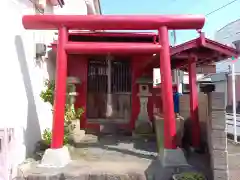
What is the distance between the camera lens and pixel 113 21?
5508 mm

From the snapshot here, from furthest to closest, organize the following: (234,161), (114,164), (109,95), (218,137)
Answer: (109,95), (234,161), (114,164), (218,137)

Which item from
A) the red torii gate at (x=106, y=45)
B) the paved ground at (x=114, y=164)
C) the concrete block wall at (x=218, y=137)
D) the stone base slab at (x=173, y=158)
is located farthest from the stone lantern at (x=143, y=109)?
the concrete block wall at (x=218, y=137)

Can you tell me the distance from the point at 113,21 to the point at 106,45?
584 millimetres

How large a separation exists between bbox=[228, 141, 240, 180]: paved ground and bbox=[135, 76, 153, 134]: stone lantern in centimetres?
258

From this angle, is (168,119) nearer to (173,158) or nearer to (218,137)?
(173,158)

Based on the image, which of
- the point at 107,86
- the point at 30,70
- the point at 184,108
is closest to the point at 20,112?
the point at 30,70

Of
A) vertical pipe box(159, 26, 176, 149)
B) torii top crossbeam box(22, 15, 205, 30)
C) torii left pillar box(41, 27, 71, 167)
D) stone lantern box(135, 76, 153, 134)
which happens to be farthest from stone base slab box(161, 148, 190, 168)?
torii top crossbeam box(22, 15, 205, 30)

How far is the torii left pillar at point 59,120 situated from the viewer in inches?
203

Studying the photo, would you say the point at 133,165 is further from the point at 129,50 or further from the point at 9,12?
the point at 9,12

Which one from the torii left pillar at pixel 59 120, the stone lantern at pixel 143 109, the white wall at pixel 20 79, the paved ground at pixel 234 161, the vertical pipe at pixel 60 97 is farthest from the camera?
the stone lantern at pixel 143 109

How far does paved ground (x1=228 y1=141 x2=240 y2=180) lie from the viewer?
18.9 ft

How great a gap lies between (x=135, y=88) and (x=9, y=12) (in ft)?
16.3

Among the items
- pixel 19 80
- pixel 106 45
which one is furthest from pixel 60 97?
pixel 106 45

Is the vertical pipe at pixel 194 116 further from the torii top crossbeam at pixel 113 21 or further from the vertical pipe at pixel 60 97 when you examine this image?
the vertical pipe at pixel 60 97
